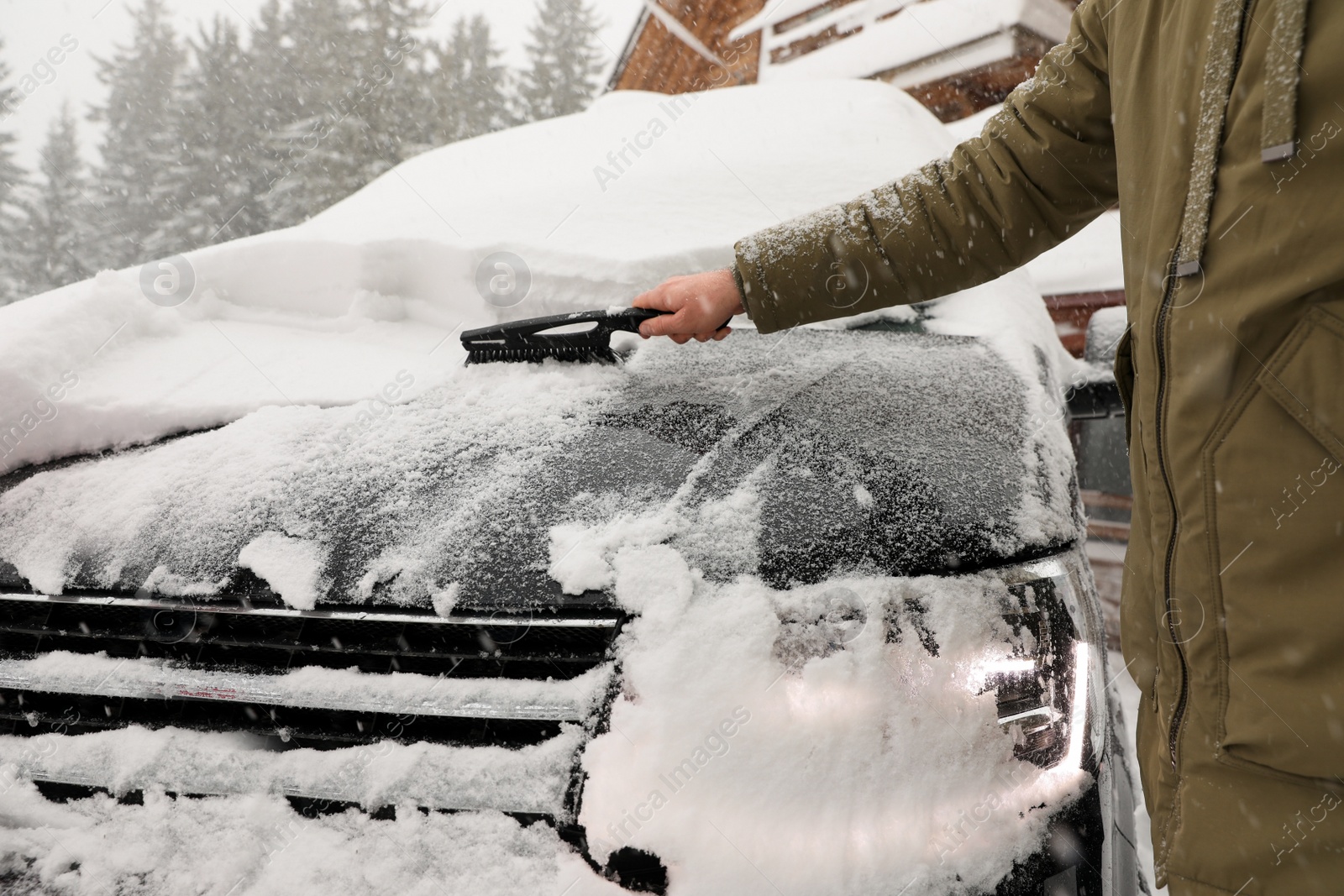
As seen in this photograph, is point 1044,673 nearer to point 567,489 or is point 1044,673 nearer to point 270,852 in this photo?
point 567,489

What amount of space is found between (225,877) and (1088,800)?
3.59ft

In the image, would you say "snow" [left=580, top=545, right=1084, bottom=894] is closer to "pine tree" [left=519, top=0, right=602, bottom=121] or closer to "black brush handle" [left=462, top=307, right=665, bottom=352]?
"black brush handle" [left=462, top=307, right=665, bottom=352]

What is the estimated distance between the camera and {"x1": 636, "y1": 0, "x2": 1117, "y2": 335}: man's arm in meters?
1.11

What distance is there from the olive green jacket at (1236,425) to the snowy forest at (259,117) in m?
15.7

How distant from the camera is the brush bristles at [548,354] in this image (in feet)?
4.81

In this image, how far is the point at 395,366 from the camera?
158 cm

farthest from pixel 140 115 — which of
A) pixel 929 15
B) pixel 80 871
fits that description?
pixel 80 871

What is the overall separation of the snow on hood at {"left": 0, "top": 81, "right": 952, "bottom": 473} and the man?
40.6 inches

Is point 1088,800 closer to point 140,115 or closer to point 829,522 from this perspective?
point 829,522

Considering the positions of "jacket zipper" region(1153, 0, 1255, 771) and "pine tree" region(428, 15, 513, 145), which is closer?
"jacket zipper" region(1153, 0, 1255, 771)

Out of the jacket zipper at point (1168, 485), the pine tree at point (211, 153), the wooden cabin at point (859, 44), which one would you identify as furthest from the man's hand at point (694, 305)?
the pine tree at point (211, 153)

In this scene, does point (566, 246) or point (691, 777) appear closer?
point (691, 777)

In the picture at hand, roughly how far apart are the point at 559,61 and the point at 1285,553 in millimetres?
19765

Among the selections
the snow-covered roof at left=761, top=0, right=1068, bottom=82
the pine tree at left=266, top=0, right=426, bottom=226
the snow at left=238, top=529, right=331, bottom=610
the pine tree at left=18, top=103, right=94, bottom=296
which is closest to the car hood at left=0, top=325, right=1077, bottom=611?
the snow at left=238, top=529, right=331, bottom=610
